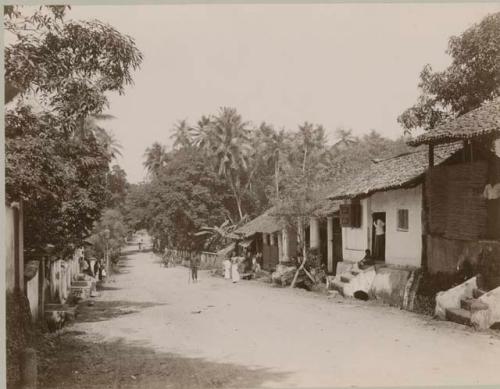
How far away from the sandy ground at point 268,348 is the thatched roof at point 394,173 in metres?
3.82

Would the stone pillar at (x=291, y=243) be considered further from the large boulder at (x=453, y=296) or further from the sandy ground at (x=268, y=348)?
the large boulder at (x=453, y=296)

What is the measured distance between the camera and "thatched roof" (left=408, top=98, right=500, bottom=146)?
13.1 m

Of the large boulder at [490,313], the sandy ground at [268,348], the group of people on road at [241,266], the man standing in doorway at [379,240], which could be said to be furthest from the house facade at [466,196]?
the group of people on road at [241,266]

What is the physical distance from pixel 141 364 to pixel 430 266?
9.41 metres

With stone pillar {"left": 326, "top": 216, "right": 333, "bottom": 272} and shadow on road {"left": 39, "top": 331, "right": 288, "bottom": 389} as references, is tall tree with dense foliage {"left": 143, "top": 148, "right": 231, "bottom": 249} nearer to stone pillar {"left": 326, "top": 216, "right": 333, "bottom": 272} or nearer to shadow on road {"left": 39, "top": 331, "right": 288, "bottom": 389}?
stone pillar {"left": 326, "top": 216, "right": 333, "bottom": 272}

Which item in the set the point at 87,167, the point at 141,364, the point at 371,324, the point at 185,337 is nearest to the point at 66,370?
the point at 141,364

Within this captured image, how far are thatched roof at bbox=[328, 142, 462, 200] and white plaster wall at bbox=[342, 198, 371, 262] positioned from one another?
2.72ft

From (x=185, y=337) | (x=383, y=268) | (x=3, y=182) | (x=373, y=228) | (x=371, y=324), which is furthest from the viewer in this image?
(x=373, y=228)

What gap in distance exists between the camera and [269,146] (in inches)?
2003

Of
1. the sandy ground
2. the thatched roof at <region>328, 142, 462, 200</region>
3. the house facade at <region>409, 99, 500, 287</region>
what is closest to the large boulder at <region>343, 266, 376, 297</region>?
the sandy ground

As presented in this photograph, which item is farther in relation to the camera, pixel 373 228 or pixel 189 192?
pixel 189 192

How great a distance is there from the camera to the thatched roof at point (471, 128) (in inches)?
514

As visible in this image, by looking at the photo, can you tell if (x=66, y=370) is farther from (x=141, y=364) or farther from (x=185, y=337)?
(x=185, y=337)

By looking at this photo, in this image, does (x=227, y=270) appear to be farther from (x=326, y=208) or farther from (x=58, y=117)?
(x=58, y=117)
